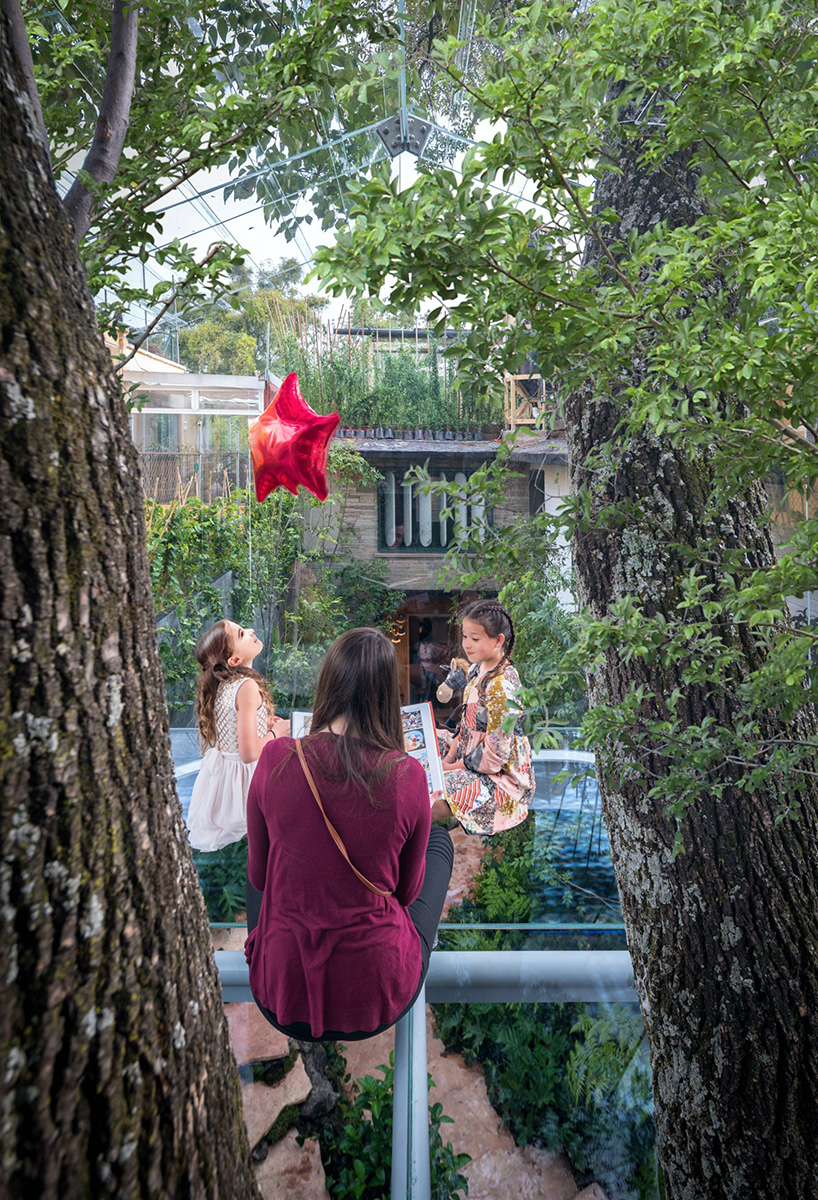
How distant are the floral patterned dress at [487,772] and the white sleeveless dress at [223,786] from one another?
70 centimetres

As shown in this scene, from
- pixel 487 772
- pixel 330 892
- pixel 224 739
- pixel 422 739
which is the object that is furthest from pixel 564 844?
pixel 330 892

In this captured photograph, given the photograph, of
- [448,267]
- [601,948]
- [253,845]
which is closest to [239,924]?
[253,845]

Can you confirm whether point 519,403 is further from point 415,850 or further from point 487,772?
point 415,850

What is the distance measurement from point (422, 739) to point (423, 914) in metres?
0.89

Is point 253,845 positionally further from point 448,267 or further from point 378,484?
point 378,484

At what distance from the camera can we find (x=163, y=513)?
285cm

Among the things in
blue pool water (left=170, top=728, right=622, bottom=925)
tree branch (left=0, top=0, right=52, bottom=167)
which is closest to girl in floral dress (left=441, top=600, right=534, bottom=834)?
blue pool water (left=170, top=728, right=622, bottom=925)

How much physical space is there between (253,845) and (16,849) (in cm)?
77

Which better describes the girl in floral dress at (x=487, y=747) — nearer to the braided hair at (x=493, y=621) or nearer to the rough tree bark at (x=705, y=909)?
the braided hair at (x=493, y=621)

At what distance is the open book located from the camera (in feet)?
7.35

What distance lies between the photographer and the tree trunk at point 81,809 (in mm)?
Answer: 556

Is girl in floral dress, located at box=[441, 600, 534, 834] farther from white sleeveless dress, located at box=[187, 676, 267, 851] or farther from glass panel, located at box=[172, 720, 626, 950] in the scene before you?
white sleeveless dress, located at box=[187, 676, 267, 851]

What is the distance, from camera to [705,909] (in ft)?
4.38

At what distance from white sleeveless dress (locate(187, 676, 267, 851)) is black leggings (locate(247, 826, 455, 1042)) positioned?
921mm
